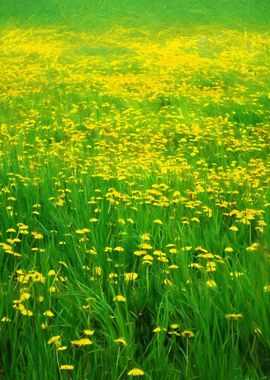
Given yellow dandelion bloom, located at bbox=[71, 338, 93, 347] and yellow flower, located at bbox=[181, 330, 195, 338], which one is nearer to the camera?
yellow dandelion bloom, located at bbox=[71, 338, 93, 347]

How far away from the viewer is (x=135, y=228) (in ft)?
12.5

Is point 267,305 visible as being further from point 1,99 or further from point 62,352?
point 1,99

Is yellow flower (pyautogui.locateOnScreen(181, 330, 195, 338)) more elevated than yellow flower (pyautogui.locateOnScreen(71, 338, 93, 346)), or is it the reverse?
yellow flower (pyautogui.locateOnScreen(71, 338, 93, 346))

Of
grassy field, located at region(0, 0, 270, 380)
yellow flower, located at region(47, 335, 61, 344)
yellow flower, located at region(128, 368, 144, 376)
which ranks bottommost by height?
grassy field, located at region(0, 0, 270, 380)

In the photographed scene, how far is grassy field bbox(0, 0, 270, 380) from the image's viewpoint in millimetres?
2463

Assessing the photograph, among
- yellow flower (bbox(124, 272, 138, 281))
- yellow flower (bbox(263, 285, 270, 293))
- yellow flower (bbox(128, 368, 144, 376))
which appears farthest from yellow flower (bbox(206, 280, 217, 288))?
yellow flower (bbox(128, 368, 144, 376))

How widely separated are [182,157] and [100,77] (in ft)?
17.1

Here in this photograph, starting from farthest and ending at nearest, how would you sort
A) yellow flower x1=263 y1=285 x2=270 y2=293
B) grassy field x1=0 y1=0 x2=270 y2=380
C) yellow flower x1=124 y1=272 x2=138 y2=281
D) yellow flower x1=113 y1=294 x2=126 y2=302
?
yellow flower x1=124 y1=272 x2=138 y2=281
yellow flower x1=263 y1=285 x2=270 y2=293
yellow flower x1=113 y1=294 x2=126 y2=302
grassy field x1=0 y1=0 x2=270 y2=380

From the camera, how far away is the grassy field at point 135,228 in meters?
2.46

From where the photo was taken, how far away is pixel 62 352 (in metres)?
2.40

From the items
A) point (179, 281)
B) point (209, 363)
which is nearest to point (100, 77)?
point (179, 281)

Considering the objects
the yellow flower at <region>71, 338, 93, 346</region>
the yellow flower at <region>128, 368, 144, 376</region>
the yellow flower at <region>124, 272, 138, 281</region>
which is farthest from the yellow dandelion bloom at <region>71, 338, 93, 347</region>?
the yellow flower at <region>124, 272, 138, 281</region>

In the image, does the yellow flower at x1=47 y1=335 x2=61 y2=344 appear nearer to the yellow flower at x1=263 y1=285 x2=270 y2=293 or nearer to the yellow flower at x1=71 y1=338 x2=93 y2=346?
the yellow flower at x1=71 y1=338 x2=93 y2=346

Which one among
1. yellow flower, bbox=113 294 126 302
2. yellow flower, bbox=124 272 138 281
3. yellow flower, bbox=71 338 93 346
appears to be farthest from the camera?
yellow flower, bbox=124 272 138 281
